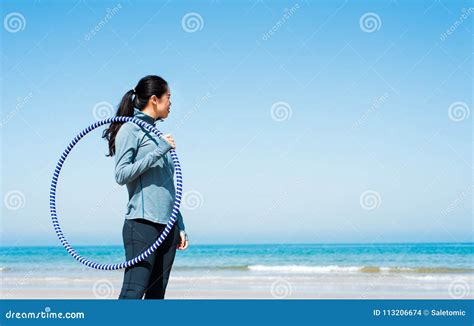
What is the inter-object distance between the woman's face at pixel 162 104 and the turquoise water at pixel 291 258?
37.9 ft

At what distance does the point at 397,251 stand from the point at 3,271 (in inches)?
465

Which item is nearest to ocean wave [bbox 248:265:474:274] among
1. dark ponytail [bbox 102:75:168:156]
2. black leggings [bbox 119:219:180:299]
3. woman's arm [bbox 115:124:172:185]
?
black leggings [bbox 119:219:180:299]

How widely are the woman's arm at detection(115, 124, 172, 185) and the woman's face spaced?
0.23 meters

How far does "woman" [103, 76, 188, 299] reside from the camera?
4.14 meters

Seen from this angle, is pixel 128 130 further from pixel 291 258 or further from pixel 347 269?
pixel 291 258

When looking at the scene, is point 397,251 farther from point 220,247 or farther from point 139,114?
point 139,114

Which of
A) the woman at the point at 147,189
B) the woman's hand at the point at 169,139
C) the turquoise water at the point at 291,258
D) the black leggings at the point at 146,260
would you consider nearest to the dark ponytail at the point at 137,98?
the woman at the point at 147,189

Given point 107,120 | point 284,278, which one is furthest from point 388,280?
point 107,120

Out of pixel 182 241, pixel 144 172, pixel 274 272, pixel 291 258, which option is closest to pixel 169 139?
pixel 144 172

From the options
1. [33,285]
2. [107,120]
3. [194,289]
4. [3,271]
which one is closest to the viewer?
[107,120]

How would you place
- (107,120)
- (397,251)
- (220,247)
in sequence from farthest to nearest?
(220,247) < (397,251) < (107,120)

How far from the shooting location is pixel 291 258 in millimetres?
20000

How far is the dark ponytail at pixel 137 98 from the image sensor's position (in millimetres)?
4344

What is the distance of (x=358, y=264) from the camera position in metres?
18.7
